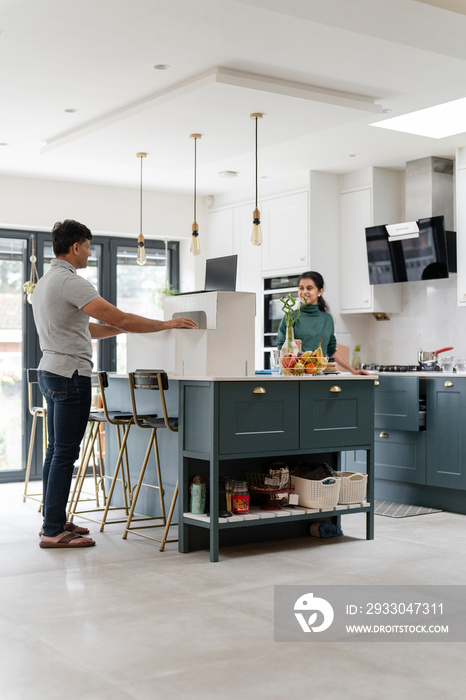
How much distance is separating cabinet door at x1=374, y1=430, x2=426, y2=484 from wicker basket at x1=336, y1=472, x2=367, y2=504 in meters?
1.16

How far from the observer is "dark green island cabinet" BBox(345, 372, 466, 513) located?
5.47 meters

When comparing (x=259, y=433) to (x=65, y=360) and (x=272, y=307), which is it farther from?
(x=272, y=307)

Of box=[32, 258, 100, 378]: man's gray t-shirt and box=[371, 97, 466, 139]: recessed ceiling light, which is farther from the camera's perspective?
box=[371, 97, 466, 139]: recessed ceiling light

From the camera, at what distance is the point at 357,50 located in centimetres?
404

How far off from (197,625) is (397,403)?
3086 mm

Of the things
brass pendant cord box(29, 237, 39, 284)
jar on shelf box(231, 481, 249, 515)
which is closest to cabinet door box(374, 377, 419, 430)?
jar on shelf box(231, 481, 249, 515)

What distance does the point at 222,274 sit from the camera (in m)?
4.80

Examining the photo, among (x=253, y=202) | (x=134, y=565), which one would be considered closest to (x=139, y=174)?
(x=253, y=202)

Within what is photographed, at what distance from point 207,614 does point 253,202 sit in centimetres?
492

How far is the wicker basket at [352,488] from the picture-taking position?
4.61m

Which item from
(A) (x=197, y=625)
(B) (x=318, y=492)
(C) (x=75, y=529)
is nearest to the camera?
(A) (x=197, y=625)

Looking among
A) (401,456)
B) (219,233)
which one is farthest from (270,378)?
(219,233)

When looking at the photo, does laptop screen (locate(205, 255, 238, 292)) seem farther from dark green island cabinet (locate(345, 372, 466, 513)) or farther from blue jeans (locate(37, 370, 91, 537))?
dark green island cabinet (locate(345, 372, 466, 513))

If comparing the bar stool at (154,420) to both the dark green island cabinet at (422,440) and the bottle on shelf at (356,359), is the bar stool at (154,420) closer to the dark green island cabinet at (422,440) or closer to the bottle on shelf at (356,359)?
the dark green island cabinet at (422,440)
